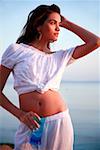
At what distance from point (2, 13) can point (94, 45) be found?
0.78 meters

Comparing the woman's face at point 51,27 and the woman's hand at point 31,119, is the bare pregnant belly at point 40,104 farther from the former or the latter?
the woman's face at point 51,27

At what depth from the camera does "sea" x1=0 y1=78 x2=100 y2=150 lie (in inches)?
64.2

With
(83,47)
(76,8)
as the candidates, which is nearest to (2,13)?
(76,8)

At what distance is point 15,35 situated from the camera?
1.63m

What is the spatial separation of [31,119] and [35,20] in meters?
0.39

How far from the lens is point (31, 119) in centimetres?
96

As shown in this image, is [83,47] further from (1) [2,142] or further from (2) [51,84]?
(1) [2,142]

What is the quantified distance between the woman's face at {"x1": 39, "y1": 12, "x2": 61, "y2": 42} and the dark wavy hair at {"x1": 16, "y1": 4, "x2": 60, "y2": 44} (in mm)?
16

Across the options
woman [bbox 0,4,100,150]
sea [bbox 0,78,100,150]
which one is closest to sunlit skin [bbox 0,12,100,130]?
woman [bbox 0,4,100,150]

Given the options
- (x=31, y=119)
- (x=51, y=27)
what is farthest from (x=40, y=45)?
(x=31, y=119)

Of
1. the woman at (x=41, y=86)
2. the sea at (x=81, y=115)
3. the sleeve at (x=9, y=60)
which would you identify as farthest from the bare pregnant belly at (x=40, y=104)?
the sea at (x=81, y=115)

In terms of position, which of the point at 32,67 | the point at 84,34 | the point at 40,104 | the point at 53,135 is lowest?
the point at 53,135

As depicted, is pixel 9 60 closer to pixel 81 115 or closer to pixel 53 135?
pixel 53 135

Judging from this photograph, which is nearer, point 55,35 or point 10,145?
point 55,35
